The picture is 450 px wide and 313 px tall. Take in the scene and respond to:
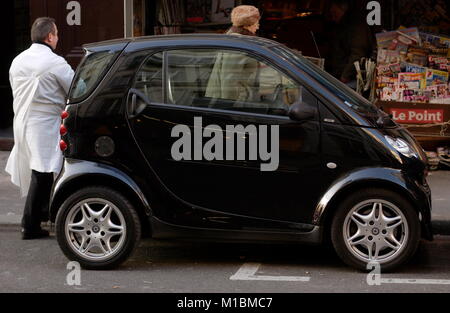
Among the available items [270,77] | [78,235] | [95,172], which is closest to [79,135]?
[95,172]

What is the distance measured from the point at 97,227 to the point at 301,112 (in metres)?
1.71

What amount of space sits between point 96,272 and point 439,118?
5578 mm

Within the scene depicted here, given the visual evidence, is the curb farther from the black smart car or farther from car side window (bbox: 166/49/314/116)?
car side window (bbox: 166/49/314/116)

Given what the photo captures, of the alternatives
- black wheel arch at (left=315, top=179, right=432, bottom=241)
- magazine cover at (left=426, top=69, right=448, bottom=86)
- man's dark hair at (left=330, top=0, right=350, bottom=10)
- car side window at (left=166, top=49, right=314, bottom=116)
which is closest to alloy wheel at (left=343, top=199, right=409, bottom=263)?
black wheel arch at (left=315, top=179, right=432, bottom=241)

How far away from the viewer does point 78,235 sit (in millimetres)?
6789

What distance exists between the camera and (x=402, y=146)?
21.6ft

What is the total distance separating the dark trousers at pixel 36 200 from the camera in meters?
7.87

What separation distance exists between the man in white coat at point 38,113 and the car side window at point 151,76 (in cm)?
115

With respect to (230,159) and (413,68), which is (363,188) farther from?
(413,68)

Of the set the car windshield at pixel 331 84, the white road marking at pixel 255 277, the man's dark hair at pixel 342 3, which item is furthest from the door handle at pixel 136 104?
the man's dark hair at pixel 342 3

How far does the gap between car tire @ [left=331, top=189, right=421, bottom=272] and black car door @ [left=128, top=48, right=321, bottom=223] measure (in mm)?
267

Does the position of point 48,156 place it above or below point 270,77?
below

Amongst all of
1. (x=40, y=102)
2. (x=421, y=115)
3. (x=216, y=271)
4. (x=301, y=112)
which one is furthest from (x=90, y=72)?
(x=421, y=115)
